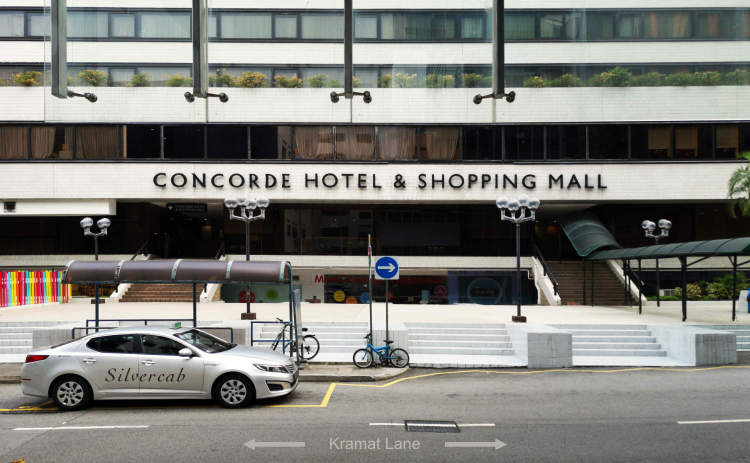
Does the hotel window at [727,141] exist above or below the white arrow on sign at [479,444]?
above

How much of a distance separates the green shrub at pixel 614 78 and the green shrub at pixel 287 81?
52.1 feet

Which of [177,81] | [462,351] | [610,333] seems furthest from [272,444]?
[177,81]

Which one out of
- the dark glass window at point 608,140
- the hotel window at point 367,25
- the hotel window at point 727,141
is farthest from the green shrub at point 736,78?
Result: the hotel window at point 367,25

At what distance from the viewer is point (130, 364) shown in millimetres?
9750

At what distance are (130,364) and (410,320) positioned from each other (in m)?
10.7

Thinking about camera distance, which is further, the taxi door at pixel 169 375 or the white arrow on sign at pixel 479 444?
the taxi door at pixel 169 375

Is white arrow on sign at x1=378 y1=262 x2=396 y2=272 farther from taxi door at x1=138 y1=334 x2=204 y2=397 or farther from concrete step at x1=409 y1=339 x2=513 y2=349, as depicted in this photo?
taxi door at x1=138 y1=334 x2=204 y2=397

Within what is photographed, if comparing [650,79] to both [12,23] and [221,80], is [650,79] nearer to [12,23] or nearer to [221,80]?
[221,80]

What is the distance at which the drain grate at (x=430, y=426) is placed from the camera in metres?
8.55

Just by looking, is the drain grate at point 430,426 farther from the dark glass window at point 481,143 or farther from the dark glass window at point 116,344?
the dark glass window at point 481,143

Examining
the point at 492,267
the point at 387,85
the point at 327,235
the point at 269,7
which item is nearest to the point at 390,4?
the point at 387,85

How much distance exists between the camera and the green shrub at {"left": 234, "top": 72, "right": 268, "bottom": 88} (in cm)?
3031

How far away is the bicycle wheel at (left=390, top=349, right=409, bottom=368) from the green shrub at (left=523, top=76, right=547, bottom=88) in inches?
832

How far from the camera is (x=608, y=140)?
98.7 feet
